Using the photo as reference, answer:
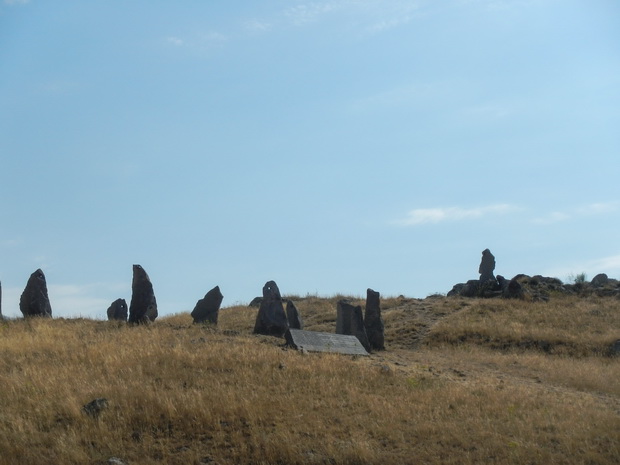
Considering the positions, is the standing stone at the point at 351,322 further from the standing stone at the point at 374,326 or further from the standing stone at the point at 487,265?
the standing stone at the point at 487,265

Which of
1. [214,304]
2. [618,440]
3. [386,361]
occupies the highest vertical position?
[214,304]

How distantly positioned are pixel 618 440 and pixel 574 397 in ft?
15.6

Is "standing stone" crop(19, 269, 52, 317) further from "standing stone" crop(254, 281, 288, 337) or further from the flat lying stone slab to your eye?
the flat lying stone slab

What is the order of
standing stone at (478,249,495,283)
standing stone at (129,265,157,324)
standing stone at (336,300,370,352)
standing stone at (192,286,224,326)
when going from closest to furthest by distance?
standing stone at (336,300,370,352) < standing stone at (129,265,157,324) < standing stone at (192,286,224,326) < standing stone at (478,249,495,283)

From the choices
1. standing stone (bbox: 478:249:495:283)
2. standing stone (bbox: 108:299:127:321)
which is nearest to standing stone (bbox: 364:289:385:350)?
standing stone (bbox: 108:299:127:321)

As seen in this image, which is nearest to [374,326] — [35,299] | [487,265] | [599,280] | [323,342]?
[323,342]

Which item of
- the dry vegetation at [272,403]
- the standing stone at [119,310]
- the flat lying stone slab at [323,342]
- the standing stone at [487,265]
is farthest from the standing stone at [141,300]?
the standing stone at [487,265]

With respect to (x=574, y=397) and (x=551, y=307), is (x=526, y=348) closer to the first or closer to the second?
(x=551, y=307)

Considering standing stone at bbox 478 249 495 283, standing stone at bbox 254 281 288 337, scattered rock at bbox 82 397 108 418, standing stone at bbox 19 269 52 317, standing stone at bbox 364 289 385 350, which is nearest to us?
scattered rock at bbox 82 397 108 418

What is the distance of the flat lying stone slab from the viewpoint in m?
23.9

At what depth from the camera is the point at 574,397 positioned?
20125 millimetres

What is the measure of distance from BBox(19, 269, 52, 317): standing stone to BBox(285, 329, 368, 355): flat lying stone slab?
36.6 ft

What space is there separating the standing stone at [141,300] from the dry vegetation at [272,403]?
1.57 metres

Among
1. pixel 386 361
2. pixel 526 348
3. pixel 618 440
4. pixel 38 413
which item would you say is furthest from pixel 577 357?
pixel 38 413
